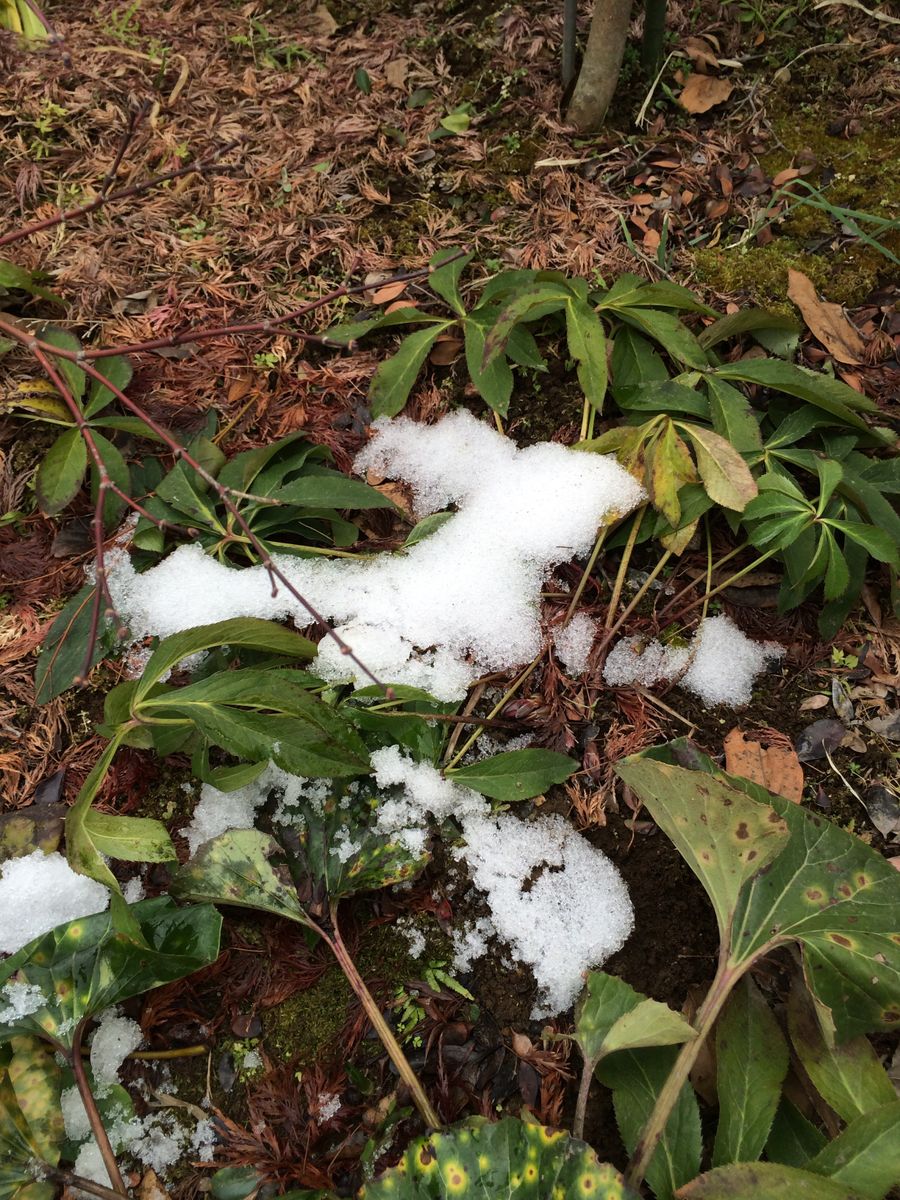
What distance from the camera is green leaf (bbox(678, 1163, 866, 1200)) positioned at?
126 centimetres

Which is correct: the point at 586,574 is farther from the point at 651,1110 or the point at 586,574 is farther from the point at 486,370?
the point at 651,1110

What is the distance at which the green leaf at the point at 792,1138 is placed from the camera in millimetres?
1451

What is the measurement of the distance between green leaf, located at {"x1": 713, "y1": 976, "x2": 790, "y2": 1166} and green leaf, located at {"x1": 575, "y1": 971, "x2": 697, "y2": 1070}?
0.13 m

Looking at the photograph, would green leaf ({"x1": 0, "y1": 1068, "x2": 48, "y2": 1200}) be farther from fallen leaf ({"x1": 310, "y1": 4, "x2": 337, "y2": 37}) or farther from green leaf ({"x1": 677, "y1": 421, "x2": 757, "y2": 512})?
fallen leaf ({"x1": 310, "y1": 4, "x2": 337, "y2": 37})

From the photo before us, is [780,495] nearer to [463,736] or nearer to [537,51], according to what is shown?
[463,736]

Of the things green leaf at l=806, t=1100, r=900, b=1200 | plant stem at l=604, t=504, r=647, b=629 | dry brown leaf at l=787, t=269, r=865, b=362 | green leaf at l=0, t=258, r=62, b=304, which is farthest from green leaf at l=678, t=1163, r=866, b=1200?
green leaf at l=0, t=258, r=62, b=304

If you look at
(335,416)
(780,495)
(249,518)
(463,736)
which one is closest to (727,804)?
(463,736)

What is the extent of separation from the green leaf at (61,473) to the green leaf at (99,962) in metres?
0.97

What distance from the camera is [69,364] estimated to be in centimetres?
204

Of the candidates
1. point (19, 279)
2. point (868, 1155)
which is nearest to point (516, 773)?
point (868, 1155)

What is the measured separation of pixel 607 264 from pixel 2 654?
189cm

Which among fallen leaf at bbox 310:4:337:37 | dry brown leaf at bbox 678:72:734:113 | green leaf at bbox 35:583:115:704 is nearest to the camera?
green leaf at bbox 35:583:115:704

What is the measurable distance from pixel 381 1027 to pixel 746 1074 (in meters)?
0.69

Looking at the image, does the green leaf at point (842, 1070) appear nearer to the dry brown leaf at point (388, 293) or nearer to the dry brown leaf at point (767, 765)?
the dry brown leaf at point (767, 765)
